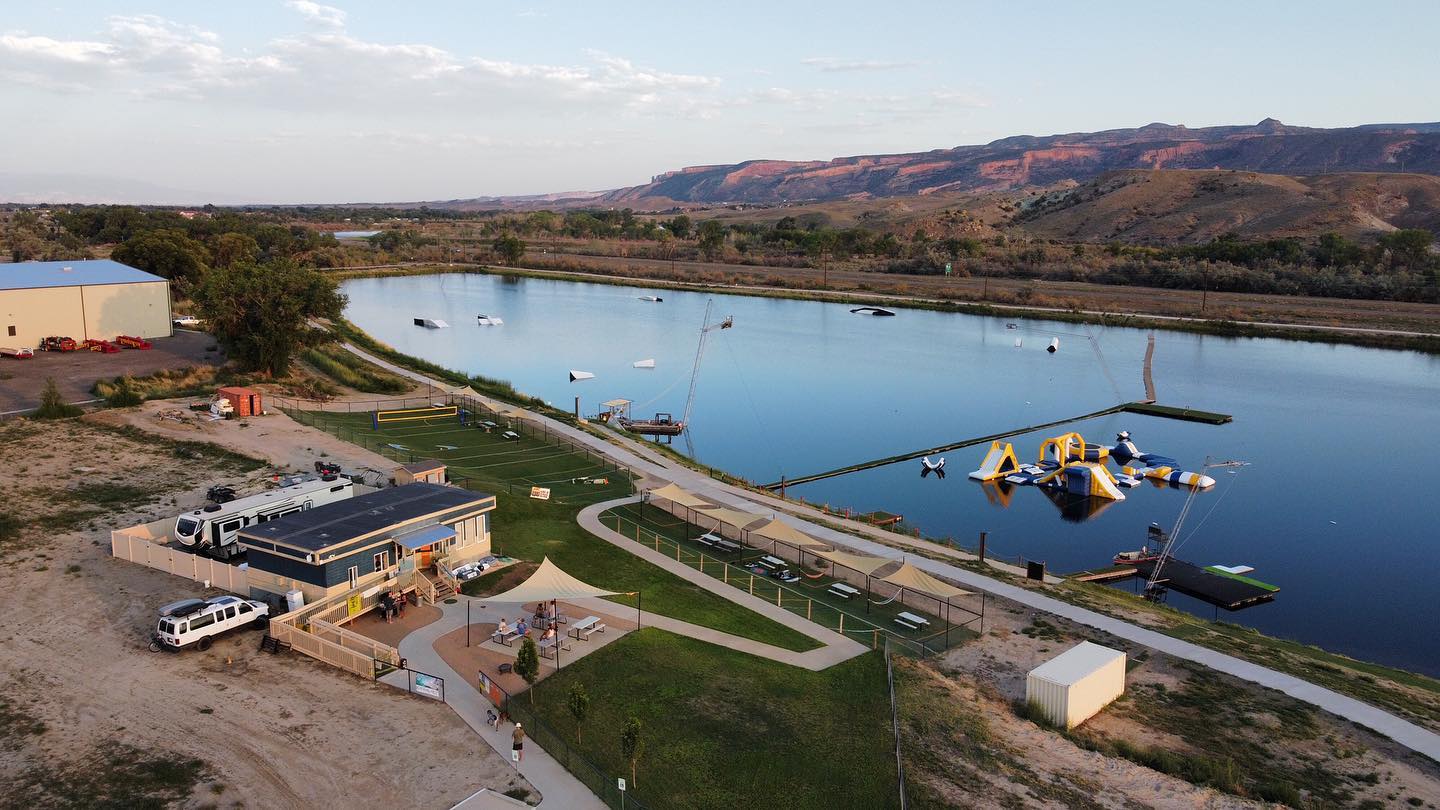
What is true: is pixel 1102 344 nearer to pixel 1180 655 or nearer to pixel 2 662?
pixel 1180 655

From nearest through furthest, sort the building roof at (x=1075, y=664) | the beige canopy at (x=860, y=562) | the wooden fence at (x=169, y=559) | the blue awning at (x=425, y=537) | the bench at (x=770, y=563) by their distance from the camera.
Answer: the building roof at (x=1075, y=664) → the wooden fence at (x=169, y=559) → the blue awning at (x=425, y=537) → the beige canopy at (x=860, y=562) → the bench at (x=770, y=563)

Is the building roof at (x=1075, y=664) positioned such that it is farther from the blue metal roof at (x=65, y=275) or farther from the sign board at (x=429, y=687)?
the blue metal roof at (x=65, y=275)

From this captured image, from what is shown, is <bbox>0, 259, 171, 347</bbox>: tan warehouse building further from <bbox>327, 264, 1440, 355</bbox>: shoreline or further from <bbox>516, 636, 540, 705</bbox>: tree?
<bbox>327, 264, 1440, 355</bbox>: shoreline

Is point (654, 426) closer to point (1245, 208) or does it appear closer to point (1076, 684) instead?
point (1076, 684)

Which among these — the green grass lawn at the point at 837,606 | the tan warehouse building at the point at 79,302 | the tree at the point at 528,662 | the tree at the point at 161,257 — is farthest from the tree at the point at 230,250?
the tree at the point at 528,662

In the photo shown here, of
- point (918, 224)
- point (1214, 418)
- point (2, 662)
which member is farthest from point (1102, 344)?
point (918, 224)

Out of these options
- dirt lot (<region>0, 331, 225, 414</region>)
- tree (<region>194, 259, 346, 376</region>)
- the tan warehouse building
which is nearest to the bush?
dirt lot (<region>0, 331, 225, 414</region>)

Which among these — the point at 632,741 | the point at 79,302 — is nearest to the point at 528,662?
the point at 632,741
